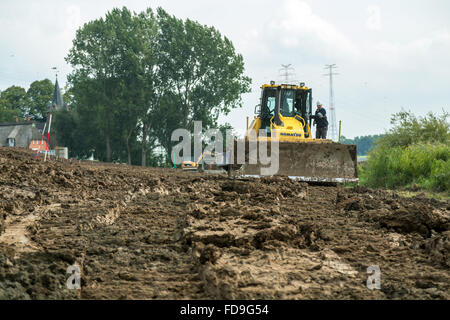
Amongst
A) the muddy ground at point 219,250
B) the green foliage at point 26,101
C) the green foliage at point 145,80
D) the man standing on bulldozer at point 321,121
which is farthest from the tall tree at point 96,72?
the muddy ground at point 219,250

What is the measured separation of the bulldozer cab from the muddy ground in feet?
21.8

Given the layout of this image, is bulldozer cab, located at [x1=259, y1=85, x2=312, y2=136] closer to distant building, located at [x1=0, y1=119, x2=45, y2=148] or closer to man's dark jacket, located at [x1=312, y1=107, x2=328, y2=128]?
man's dark jacket, located at [x1=312, y1=107, x2=328, y2=128]

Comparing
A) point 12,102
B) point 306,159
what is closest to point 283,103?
point 306,159

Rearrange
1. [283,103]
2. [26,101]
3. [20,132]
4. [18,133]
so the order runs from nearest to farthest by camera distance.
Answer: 1. [283,103]
2. [18,133]
3. [20,132]
4. [26,101]

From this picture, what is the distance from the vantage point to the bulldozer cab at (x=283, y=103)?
14.9 metres

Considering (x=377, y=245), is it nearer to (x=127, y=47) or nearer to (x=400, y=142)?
(x=400, y=142)

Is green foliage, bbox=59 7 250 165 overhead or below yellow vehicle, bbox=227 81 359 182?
overhead

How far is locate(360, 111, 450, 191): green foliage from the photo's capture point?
49.4ft

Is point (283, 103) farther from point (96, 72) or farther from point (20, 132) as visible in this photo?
point (20, 132)

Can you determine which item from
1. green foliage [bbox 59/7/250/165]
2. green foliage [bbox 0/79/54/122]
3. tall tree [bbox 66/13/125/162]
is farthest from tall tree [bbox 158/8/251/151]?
green foliage [bbox 0/79/54/122]

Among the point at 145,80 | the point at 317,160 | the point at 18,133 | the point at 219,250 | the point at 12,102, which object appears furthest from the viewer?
the point at 12,102

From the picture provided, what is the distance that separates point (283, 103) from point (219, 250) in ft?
35.2

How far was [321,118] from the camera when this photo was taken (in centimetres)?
1539
